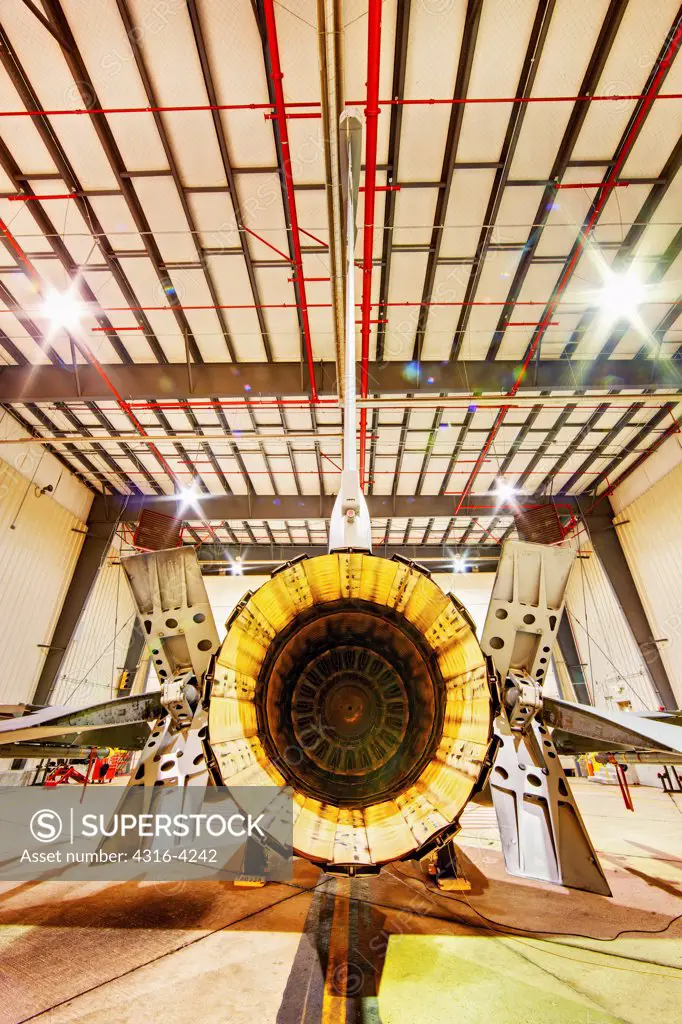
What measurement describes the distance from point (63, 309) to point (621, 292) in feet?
32.5

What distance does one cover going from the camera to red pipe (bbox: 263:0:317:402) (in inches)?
165

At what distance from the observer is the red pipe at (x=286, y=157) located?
4191 mm

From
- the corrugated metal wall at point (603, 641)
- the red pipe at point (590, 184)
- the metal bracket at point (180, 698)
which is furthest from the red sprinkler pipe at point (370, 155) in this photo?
the corrugated metal wall at point (603, 641)

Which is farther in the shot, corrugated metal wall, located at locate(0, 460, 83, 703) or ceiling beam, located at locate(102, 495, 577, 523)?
ceiling beam, located at locate(102, 495, 577, 523)

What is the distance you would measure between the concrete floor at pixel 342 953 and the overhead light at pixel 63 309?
8.27 m

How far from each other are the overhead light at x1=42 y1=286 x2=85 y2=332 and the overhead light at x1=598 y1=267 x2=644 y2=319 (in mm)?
9321

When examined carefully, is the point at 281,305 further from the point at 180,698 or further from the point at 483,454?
the point at 180,698

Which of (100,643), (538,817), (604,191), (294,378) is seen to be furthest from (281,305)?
(100,643)

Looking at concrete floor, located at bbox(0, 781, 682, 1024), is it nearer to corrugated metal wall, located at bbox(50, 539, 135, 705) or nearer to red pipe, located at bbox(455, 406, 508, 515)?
red pipe, located at bbox(455, 406, 508, 515)

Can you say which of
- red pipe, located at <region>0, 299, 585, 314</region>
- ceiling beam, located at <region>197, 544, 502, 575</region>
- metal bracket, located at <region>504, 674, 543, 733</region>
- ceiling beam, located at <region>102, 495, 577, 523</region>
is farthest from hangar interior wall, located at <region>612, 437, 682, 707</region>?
metal bracket, located at <region>504, 674, 543, 733</region>

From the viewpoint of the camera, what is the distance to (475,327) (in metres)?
8.48

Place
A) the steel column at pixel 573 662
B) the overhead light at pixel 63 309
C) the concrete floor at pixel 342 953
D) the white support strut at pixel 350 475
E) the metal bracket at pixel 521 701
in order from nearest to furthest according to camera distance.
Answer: the concrete floor at pixel 342 953 → the white support strut at pixel 350 475 → the metal bracket at pixel 521 701 → the overhead light at pixel 63 309 → the steel column at pixel 573 662

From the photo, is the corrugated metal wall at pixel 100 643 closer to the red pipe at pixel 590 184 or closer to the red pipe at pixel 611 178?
the red pipe at pixel 611 178

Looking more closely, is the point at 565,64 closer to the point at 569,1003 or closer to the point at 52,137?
the point at 52,137
